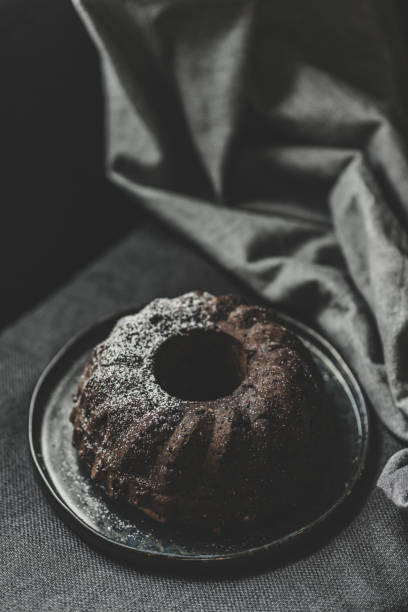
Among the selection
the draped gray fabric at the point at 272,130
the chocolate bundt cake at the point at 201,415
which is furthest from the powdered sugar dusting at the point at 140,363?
the draped gray fabric at the point at 272,130

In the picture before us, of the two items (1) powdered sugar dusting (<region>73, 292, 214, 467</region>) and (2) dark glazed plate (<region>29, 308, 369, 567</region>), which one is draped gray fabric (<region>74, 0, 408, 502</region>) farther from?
(1) powdered sugar dusting (<region>73, 292, 214, 467</region>)

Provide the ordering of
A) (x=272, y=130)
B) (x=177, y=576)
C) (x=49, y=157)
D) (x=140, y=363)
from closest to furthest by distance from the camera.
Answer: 1. (x=177, y=576)
2. (x=140, y=363)
3. (x=272, y=130)
4. (x=49, y=157)

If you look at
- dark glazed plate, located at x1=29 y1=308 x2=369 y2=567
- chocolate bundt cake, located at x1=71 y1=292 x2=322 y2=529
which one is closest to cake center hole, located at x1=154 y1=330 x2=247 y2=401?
chocolate bundt cake, located at x1=71 y1=292 x2=322 y2=529

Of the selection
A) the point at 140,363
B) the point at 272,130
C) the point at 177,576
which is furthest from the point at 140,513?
the point at 272,130

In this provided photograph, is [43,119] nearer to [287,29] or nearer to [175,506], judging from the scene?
[287,29]

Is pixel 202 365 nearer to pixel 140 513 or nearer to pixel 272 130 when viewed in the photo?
pixel 140 513

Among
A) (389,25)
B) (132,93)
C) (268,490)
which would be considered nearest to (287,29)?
(389,25)
